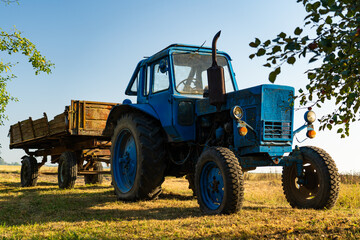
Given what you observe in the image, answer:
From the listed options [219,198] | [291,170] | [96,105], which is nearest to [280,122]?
[291,170]

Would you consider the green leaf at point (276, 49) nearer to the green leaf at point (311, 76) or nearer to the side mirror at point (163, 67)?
the green leaf at point (311, 76)

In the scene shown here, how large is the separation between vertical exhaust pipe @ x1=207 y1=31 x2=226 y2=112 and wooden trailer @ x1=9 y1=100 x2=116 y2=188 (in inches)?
209

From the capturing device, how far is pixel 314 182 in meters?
6.48

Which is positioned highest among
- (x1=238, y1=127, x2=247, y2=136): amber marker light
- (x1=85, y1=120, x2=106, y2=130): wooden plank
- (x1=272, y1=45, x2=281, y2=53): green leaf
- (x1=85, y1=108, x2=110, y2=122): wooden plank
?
(x1=272, y1=45, x2=281, y2=53): green leaf

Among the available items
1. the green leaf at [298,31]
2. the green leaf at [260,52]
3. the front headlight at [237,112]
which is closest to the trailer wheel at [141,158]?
the front headlight at [237,112]

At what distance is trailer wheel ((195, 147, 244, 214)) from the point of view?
5.32m

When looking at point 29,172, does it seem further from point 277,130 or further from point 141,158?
point 277,130

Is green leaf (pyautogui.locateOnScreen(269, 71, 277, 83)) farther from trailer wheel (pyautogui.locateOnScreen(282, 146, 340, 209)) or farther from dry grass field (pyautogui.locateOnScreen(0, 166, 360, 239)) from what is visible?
trailer wheel (pyautogui.locateOnScreen(282, 146, 340, 209))

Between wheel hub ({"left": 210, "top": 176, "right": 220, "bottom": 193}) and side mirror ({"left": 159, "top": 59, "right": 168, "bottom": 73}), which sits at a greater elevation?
side mirror ({"left": 159, "top": 59, "right": 168, "bottom": 73})

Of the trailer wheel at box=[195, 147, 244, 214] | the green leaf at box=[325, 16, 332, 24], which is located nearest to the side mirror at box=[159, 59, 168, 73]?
the trailer wheel at box=[195, 147, 244, 214]

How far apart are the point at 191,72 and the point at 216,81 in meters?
1.55

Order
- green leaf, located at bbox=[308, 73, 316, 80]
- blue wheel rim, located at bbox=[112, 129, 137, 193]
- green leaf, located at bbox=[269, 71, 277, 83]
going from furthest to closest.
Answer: blue wheel rim, located at bbox=[112, 129, 137, 193] → green leaf, located at bbox=[308, 73, 316, 80] → green leaf, located at bbox=[269, 71, 277, 83]

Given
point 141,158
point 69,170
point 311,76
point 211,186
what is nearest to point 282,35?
point 311,76

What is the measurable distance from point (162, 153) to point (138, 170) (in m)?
0.52
